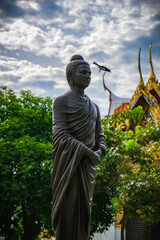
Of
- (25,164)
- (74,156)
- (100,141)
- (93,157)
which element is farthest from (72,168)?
(25,164)

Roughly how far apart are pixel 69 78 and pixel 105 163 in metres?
9.78

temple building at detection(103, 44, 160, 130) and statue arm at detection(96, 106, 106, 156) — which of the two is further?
temple building at detection(103, 44, 160, 130)

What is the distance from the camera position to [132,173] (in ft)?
50.4

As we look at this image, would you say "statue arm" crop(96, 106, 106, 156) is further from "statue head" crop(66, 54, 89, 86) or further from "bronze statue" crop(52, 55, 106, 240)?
"statue head" crop(66, 54, 89, 86)

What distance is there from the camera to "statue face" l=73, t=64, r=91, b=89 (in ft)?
17.4

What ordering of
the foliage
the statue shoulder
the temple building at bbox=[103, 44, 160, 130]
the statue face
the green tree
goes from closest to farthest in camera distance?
the statue shoulder → the statue face → the foliage → the green tree → the temple building at bbox=[103, 44, 160, 130]

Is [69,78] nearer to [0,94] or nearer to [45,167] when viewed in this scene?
[45,167]

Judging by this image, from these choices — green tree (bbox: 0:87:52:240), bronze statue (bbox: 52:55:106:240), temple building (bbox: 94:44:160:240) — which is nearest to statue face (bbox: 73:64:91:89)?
bronze statue (bbox: 52:55:106:240)

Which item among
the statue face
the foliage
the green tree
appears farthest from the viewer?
the green tree

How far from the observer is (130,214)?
48.3 feet

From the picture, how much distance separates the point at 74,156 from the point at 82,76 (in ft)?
3.78

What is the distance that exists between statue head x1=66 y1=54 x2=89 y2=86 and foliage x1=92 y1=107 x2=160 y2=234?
8997 millimetres

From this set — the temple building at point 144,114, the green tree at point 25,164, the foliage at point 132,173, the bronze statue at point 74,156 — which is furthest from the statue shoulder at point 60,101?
the temple building at point 144,114

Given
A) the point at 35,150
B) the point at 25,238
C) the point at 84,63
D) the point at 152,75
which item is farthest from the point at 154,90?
the point at 84,63
